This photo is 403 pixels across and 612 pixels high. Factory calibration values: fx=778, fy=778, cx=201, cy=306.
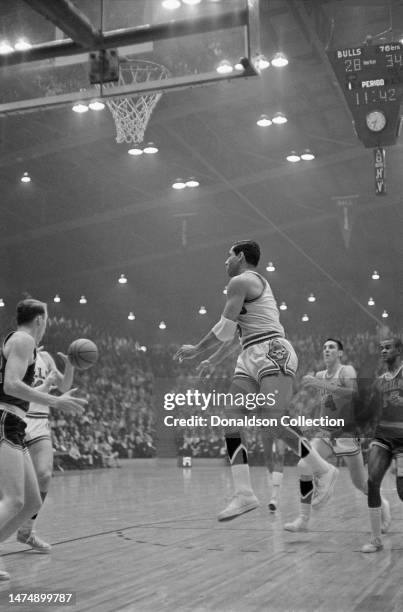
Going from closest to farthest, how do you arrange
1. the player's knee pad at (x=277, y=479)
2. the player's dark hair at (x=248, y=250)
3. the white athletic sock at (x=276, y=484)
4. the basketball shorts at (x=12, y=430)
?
the basketball shorts at (x=12, y=430) < the player's dark hair at (x=248, y=250) < the white athletic sock at (x=276, y=484) < the player's knee pad at (x=277, y=479)

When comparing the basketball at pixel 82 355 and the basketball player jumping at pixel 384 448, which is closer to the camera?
the basketball at pixel 82 355

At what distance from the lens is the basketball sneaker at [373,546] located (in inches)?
219

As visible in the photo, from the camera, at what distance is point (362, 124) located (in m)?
11.1

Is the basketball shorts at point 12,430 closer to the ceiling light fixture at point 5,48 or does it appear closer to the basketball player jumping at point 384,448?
the basketball player jumping at point 384,448

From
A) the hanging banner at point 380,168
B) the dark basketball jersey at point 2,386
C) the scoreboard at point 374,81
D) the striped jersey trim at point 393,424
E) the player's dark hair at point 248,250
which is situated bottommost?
the striped jersey trim at point 393,424

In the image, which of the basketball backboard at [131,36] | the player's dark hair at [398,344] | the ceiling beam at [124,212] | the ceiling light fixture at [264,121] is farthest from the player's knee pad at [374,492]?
the ceiling beam at [124,212]

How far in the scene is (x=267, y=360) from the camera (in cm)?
521

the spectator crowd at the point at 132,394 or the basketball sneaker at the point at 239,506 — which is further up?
the spectator crowd at the point at 132,394

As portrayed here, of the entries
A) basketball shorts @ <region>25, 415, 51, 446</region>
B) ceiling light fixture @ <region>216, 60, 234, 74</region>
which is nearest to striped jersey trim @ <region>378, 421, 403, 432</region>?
basketball shorts @ <region>25, 415, 51, 446</region>

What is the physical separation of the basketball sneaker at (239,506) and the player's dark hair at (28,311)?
1.70 metres

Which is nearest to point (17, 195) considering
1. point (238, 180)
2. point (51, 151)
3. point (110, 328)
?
point (51, 151)

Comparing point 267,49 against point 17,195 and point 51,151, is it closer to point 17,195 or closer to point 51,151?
point 51,151

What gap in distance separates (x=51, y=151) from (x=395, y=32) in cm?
744

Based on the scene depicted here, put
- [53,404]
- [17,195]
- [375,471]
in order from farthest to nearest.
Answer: [17,195]
[375,471]
[53,404]
